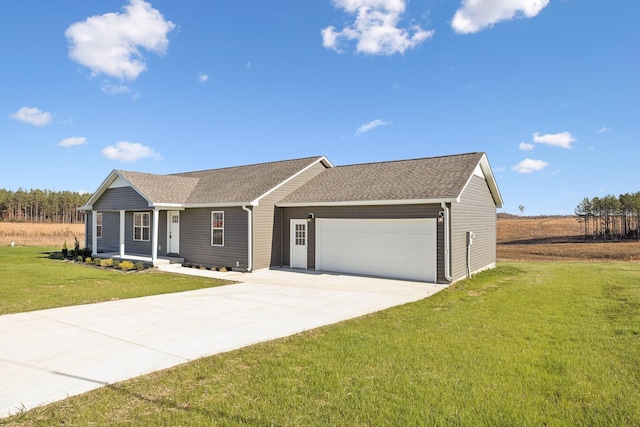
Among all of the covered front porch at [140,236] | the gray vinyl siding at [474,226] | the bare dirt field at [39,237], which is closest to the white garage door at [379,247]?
the gray vinyl siding at [474,226]

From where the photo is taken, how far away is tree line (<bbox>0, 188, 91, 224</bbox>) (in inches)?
3580

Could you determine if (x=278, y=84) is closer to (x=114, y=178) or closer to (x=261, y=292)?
(x=114, y=178)

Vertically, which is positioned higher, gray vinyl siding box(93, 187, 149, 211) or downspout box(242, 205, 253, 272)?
gray vinyl siding box(93, 187, 149, 211)

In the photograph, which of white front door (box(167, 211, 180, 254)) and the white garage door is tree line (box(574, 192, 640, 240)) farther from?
white front door (box(167, 211, 180, 254))

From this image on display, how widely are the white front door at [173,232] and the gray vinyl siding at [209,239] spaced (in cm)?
38

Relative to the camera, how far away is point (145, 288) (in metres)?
11.2

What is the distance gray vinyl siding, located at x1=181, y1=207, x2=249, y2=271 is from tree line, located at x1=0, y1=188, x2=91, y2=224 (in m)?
87.7

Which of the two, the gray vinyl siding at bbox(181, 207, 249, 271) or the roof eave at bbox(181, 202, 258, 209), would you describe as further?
the gray vinyl siding at bbox(181, 207, 249, 271)

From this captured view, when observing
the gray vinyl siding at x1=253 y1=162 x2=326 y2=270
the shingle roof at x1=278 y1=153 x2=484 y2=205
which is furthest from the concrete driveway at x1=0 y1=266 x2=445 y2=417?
the gray vinyl siding at x1=253 y1=162 x2=326 y2=270

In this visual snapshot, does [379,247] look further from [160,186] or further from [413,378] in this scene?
[160,186]

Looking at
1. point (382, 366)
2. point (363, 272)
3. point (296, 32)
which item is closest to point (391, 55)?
point (296, 32)

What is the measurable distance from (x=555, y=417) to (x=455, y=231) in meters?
9.53

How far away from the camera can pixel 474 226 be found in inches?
578

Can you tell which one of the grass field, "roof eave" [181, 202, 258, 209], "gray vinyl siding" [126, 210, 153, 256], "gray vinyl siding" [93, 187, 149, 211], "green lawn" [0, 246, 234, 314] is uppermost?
"gray vinyl siding" [93, 187, 149, 211]
